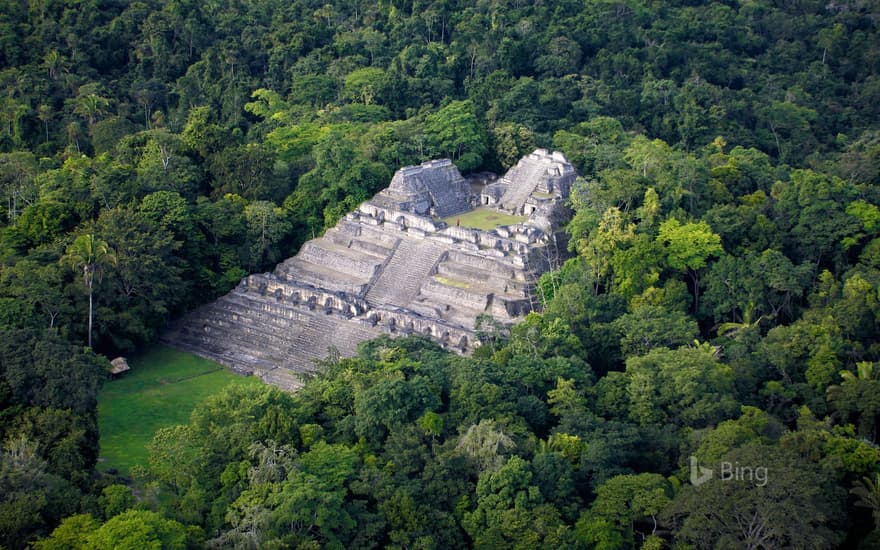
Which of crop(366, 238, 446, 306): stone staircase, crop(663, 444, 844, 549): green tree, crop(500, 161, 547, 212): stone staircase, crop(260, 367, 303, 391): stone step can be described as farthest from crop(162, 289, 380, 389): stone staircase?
crop(663, 444, 844, 549): green tree

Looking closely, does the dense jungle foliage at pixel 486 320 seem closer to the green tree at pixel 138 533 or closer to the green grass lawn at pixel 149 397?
the green tree at pixel 138 533

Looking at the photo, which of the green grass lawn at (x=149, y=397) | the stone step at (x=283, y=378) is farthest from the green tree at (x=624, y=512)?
the stone step at (x=283, y=378)

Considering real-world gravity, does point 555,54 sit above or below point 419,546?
above

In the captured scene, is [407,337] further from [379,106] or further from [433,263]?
→ [379,106]

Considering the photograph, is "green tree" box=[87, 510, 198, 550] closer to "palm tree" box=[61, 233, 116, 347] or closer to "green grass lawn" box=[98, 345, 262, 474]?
"green grass lawn" box=[98, 345, 262, 474]

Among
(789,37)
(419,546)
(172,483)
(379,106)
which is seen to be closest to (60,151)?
(379,106)

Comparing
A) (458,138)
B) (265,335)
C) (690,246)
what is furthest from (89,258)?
(690,246)
